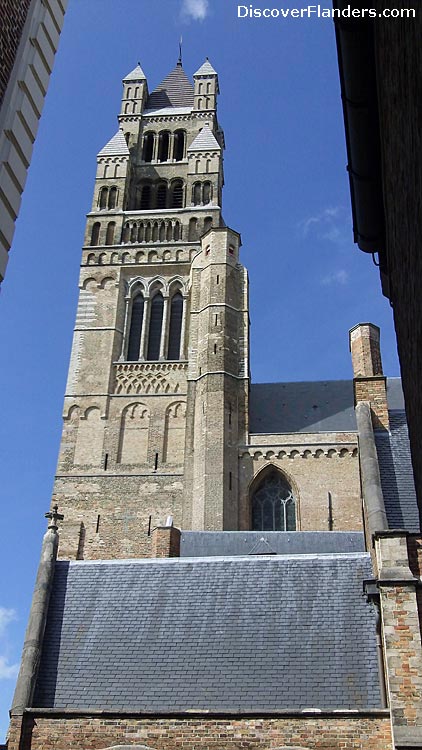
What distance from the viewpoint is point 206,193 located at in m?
38.8

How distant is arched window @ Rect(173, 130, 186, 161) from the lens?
42.1m

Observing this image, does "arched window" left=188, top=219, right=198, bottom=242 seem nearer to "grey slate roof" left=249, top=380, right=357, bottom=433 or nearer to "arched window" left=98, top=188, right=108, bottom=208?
"arched window" left=98, top=188, right=108, bottom=208

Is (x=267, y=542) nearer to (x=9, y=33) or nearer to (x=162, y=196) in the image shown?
(x=9, y=33)

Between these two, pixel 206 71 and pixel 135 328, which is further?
pixel 206 71

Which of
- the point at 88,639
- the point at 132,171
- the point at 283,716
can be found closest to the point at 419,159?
the point at 283,716

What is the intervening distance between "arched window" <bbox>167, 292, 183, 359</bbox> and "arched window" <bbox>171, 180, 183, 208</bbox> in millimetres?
6361

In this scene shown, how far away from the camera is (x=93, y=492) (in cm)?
3023

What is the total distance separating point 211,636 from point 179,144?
109ft

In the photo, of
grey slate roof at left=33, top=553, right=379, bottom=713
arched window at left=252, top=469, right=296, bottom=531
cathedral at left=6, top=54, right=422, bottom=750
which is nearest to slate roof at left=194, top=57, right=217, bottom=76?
cathedral at left=6, top=54, right=422, bottom=750

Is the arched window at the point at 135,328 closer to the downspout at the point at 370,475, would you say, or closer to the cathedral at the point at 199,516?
the cathedral at the point at 199,516

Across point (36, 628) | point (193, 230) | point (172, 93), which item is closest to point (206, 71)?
point (172, 93)

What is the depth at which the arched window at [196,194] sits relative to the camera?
38.5 meters

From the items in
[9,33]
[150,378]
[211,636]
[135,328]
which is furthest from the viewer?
[135,328]

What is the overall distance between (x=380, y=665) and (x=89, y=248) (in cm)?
2753
